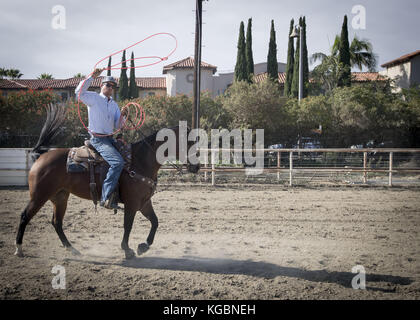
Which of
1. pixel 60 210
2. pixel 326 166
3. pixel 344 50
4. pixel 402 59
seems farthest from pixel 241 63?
pixel 60 210

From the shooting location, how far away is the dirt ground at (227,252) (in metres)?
3.92

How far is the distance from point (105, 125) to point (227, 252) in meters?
2.84

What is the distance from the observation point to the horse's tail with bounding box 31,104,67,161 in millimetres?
5387

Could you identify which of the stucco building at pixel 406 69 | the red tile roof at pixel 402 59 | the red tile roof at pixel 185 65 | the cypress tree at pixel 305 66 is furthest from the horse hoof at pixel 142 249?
the red tile roof at pixel 402 59

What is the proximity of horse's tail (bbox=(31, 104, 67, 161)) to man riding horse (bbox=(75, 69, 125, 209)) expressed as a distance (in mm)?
874

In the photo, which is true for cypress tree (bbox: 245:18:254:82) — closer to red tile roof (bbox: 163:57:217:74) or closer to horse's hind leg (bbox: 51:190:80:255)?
red tile roof (bbox: 163:57:217:74)

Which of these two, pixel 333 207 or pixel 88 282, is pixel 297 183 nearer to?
pixel 333 207

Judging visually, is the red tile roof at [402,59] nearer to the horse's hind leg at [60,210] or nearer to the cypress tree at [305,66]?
the cypress tree at [305,66]

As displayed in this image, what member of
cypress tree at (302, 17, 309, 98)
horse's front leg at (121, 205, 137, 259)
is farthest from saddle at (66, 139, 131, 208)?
cypress tree at (302, 17, 309, 98)

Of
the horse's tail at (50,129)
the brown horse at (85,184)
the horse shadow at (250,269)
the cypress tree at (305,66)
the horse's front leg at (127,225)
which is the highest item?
the cypress tree at (305,66)

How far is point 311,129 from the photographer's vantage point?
1961 cm

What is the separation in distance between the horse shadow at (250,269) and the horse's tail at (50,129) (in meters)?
2.37

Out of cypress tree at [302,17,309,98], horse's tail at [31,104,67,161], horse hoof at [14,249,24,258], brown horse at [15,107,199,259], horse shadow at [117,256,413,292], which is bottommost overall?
horse shadow at [117,256,413,292]
